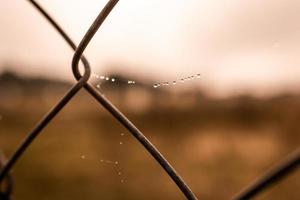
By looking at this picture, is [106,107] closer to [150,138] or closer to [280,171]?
[280,171]

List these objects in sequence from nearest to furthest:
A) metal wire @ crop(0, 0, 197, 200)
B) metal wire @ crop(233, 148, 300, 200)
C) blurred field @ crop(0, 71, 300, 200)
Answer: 1. metal wire @ crop(233, 148, 300, 200)
2. metal wire @ crop(0, 0, 197, 200)
3. blurred field @ crop(0, 71, 300, 200)

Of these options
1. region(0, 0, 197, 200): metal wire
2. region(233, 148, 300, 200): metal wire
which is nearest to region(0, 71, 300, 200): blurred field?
region(0, 0, 197, 200): metal wire

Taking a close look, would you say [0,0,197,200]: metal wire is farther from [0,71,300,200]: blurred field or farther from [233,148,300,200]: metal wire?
[0,71,300,200]: blurred field

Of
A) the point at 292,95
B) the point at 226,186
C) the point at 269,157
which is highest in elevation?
the point at 226,186

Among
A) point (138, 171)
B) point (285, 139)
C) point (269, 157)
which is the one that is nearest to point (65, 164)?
point (138, 171)

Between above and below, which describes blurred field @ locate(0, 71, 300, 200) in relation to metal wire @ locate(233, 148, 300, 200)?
below

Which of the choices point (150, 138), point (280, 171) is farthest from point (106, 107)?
point (150, 138)

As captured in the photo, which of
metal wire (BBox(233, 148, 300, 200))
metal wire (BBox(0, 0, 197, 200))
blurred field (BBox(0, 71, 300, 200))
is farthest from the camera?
blurred field (BBox(0, 71, 300, 200))

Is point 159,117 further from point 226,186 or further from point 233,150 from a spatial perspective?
point 226,186

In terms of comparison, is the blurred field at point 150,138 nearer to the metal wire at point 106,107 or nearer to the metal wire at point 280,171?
the metal wire at point 106,107
